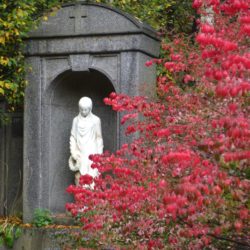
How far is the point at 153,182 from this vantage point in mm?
5762

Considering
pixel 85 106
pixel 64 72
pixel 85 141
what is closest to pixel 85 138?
pixel 85 141

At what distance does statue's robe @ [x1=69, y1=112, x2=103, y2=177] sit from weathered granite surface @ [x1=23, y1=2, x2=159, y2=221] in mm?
378

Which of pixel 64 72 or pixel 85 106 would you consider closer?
pixel 85 106

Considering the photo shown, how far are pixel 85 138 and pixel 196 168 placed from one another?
17.1ft

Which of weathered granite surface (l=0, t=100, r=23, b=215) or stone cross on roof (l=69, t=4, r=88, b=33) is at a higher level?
stone cross on roof (l=69, t=4, r=88, b=33)

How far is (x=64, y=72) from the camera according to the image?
31.8 feet

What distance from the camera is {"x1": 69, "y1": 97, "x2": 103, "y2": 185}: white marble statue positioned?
9.58 metres

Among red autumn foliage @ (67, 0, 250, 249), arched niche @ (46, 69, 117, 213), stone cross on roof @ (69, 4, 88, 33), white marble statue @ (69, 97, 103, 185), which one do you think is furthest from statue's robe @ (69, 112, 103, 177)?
red autumn foliage @ (67, 0, 250, 249)

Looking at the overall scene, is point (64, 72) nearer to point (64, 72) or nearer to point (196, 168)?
point (64, 72)

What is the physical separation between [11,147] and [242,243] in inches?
245

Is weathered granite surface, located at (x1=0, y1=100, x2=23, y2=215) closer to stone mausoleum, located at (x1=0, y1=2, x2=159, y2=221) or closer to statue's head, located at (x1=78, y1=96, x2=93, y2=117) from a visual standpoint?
stone mausoleum, located at (x1=0, y1=2, x2=159, y2=221)

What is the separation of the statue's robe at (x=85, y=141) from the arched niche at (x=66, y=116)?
37 cm

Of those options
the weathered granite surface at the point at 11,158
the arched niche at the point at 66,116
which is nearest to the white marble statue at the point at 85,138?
the arched niche at the point at 66,116

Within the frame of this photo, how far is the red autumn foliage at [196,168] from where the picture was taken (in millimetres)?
4281
